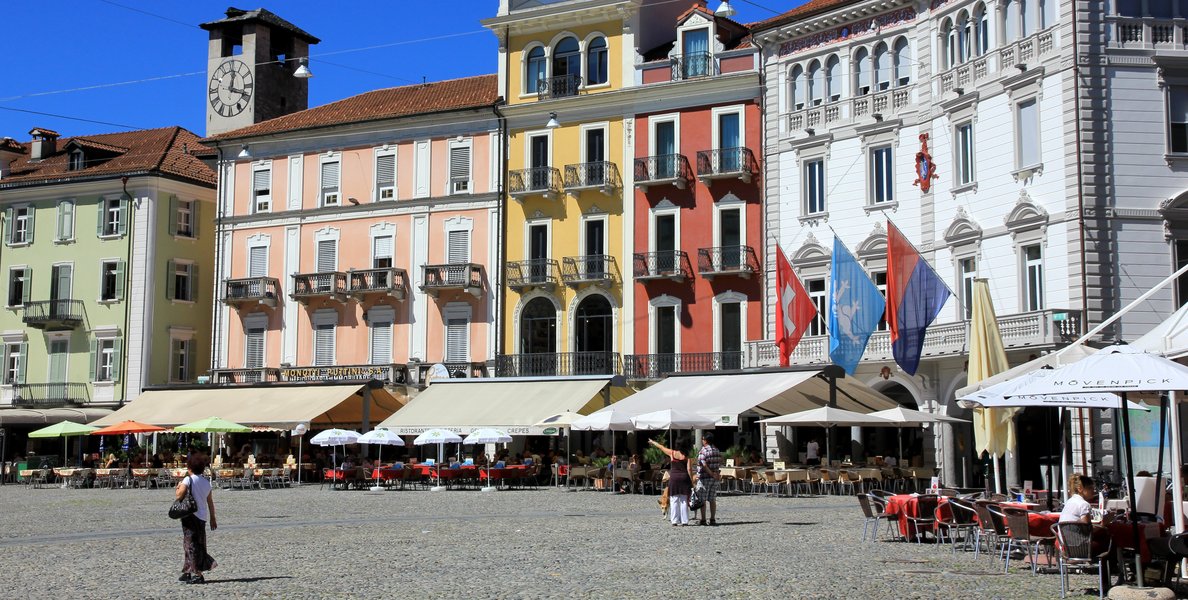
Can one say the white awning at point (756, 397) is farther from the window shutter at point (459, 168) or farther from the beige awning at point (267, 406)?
the window shutter at point (459, 168)

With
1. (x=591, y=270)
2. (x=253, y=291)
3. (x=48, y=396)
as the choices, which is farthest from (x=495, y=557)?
(x=48, y=396)

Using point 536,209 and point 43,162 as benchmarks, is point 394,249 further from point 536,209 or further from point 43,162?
point 43,162

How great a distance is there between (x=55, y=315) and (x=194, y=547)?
3992cm

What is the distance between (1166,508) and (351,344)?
33533 mm

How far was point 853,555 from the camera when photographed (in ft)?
54.3

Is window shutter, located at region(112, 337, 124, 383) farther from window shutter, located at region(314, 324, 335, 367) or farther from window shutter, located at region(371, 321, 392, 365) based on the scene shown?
window shutter, located at region(371, 321, 392, 365)

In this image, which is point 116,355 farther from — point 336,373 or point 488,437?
point 488,437

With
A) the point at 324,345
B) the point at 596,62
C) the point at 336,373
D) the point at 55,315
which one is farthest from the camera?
the point at 55,315

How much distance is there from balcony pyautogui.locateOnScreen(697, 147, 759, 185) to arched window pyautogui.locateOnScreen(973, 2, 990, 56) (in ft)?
27.4

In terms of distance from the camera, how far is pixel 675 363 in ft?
135

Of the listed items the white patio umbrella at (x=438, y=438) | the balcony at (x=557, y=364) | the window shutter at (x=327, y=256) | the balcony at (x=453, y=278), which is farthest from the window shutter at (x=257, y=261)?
the white patio umbrella at (x=438, y=438)

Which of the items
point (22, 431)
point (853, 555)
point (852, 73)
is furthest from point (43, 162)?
point (853, 555)

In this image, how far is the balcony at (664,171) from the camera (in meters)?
41.1

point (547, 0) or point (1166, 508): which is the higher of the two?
point (547, 0)
